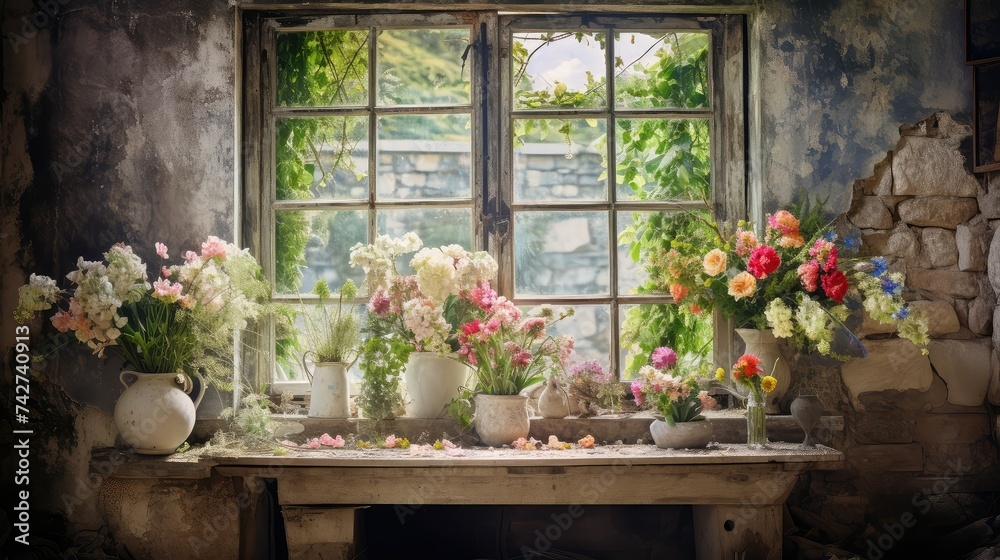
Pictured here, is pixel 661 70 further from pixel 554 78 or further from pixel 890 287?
pixel 890 287

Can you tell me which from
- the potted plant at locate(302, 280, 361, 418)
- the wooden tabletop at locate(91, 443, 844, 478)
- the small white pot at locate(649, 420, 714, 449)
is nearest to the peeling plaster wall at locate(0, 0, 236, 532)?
the wooden tabletop at locate(91, 443, 844, 478)

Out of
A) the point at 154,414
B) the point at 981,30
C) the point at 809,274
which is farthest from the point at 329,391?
the point at 981,30

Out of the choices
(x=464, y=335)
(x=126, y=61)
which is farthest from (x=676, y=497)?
(x=126, y=61)

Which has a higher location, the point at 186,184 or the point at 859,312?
the point at 186,184

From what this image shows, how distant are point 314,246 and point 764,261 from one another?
188cm

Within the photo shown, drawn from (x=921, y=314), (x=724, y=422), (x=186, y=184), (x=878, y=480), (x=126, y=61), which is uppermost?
(x=126, y=61)

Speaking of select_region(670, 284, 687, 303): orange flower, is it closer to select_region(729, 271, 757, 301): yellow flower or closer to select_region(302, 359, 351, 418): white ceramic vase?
select_region(729, 271, 757, 301): yellow flower

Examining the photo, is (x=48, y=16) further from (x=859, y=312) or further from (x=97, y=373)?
(x=859, y=312)

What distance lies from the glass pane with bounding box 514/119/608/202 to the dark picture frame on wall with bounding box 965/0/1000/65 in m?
1.51

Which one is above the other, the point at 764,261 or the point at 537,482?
the point at 764,261

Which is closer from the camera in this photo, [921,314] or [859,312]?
[921,314]

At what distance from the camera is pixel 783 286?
3059 millimetres

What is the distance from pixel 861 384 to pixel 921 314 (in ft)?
1.27

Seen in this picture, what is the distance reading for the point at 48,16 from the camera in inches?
127
